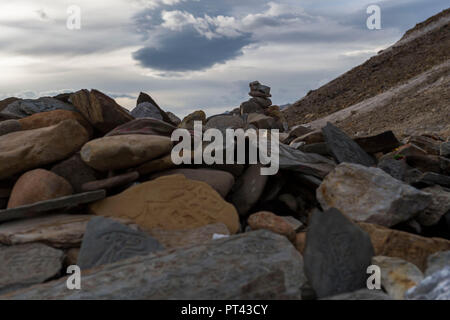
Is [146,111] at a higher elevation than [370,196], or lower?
higher

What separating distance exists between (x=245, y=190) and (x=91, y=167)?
1843 millimetres

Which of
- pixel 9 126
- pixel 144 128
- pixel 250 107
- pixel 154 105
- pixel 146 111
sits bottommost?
pixel 144 128

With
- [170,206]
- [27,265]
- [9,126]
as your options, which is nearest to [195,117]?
[9,126]

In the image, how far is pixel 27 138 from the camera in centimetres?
514

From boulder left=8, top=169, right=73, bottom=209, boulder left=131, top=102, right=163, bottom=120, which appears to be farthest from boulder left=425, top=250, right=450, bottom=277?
boulder left=131, top=102, right=163, bottom=120

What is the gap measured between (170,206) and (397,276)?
2.26 metres

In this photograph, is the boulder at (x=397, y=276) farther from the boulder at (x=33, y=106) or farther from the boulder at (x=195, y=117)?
the boulder at (x=195, y=117)

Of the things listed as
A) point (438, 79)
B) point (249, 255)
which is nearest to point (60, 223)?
point (249, 255)

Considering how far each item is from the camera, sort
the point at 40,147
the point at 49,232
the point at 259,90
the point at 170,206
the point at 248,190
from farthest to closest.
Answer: the point at 259,90, the point at 248,190, the point at 40,147, the point at 170,206, the point at 49,232

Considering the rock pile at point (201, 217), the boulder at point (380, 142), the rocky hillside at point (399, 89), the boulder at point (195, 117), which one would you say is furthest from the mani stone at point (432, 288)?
the rocky hillside at point (399, 89)

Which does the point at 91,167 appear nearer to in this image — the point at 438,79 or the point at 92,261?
the point at 92,261

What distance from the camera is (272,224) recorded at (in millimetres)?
4199

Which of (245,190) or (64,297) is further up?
(245,190)

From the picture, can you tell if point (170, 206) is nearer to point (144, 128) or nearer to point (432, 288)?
point (144, 128)
